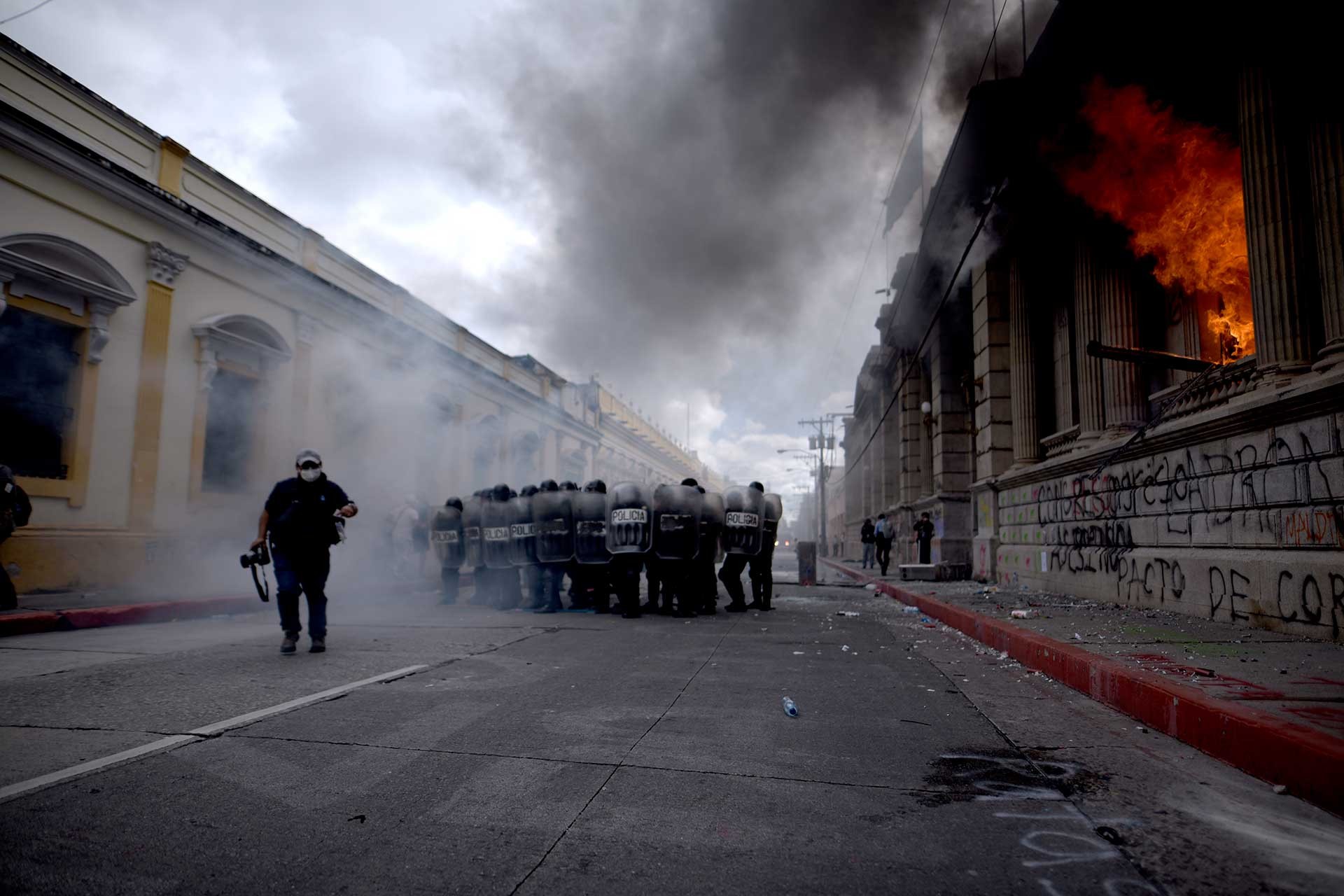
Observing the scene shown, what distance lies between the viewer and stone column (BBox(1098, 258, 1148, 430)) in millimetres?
9070

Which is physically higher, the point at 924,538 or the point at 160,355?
the point at 160,355

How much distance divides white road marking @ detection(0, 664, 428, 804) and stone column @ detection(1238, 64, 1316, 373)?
23.7 ft

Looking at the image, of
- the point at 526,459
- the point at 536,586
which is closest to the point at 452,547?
the point at 536,586

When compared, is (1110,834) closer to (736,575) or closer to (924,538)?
(736,575)

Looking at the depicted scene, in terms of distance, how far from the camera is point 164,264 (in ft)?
36.8

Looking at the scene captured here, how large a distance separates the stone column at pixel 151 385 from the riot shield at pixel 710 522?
27.9 feet

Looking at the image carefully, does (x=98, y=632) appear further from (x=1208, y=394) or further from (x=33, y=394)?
(x=1208, y=394)

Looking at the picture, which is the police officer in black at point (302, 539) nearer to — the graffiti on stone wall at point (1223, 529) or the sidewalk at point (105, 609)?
the sidewalk at point (105, 609)

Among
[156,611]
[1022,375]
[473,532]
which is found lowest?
[156,611]

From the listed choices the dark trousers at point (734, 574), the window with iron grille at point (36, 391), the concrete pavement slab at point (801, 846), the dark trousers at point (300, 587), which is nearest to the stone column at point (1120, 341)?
the dark trousers at point (734, 574)

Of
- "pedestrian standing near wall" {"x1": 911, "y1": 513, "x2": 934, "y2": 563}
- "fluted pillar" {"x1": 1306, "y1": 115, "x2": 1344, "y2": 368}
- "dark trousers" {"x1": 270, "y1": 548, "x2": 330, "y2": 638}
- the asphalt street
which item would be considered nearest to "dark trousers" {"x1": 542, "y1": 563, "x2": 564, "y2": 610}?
"dark trousers" {"x1": 270, "y1": 548, "x2": 330, "y2": 638}

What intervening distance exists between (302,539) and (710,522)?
4602 millimetres

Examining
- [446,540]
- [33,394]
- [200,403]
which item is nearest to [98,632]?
[446,540]

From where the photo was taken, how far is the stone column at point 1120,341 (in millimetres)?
9070
